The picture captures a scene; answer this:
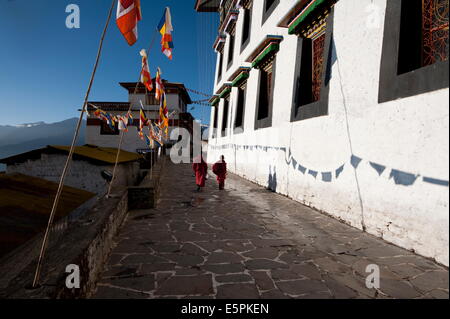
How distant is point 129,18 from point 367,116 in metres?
3.98

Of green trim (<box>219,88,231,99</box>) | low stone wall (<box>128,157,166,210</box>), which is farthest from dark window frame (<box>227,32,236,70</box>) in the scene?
low stone wall (<box>128,157,166,210</box>)

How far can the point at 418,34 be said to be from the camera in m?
3.88

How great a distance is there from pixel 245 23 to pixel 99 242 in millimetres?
13316

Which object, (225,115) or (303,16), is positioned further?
(225,115)

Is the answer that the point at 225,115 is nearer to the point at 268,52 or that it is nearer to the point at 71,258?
the point at 268,52

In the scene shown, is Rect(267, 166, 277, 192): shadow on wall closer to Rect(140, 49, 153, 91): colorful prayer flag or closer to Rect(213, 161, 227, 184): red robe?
Rect(213, 161, 227, 184): red robe

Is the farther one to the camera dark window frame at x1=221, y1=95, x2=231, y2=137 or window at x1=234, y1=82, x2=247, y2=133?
dark window frame at x1=221, y1=95, x2=231, y2=137

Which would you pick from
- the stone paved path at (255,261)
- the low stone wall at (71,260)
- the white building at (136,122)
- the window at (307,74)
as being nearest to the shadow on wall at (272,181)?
the window at (307,74)

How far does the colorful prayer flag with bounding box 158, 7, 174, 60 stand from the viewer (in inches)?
227

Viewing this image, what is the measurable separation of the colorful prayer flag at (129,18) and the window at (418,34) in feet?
12.7

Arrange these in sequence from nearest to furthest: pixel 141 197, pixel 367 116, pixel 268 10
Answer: pixel 367 116 → pixel 141 197 → pixel 268 10

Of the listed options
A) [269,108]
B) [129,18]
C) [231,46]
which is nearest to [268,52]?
[269,108]

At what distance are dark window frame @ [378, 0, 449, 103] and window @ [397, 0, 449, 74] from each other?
0.22 ft

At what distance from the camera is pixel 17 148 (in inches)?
7648
